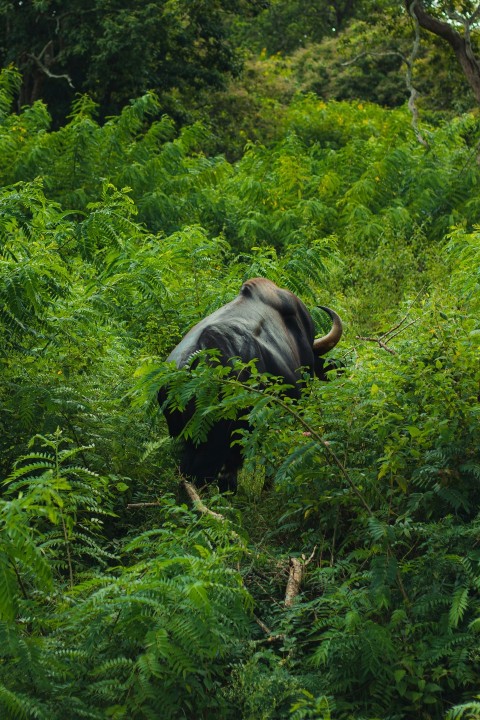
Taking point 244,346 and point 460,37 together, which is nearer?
point 244,346

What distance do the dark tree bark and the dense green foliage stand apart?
14.7ft

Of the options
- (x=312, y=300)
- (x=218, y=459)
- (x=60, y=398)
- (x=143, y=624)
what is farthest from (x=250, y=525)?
(x=312, y=300)

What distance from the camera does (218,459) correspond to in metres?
6.79

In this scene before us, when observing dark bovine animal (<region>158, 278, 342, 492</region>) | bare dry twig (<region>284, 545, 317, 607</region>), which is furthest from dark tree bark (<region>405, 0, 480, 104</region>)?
bare dry twig (<region>284, 545, 317, 607</region>)

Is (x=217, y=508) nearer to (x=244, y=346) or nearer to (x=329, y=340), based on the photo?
(x=244, y=346)

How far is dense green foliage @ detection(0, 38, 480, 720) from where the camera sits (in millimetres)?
4293

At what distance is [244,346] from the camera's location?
713 centimetres

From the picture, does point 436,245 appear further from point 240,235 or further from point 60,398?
point 60,398

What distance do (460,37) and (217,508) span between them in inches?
436

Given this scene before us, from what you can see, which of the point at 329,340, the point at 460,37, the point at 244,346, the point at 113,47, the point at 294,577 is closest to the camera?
the point at 294,577

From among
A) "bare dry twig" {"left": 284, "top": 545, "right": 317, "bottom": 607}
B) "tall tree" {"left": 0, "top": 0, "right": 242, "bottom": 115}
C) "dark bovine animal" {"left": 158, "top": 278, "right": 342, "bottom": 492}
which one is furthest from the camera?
"tall tree" {"left": 0, "top": 0, "right": 242, "bottom": 115}

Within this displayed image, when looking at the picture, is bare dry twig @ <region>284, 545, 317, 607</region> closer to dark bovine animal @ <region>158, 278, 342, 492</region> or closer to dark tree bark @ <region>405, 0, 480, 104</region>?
dark bovine animal @ <region>158, 278, 342, 492</region>

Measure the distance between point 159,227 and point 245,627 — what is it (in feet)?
31.2

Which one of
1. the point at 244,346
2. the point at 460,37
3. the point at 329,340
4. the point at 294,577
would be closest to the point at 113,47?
the point at 460,37
